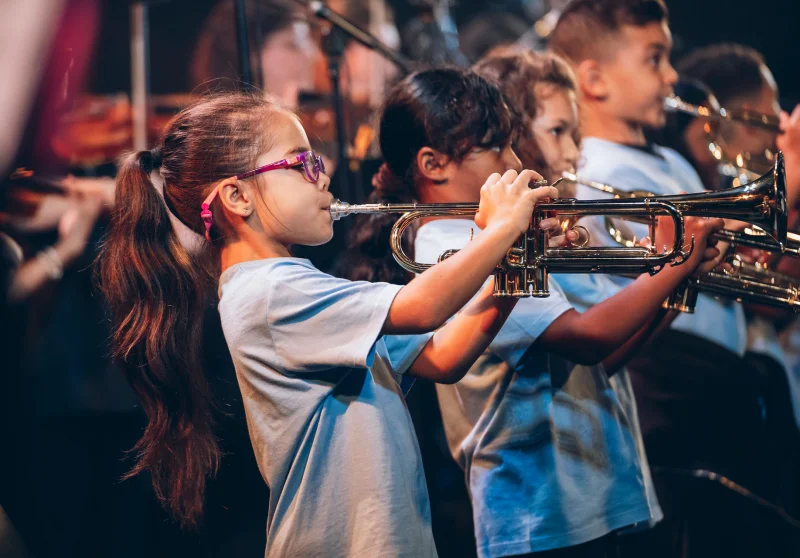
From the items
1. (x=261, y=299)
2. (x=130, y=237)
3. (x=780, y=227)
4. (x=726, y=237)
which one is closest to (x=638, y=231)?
(x=726, y=237)

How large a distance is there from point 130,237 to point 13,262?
3.30ft

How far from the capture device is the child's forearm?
1607mm

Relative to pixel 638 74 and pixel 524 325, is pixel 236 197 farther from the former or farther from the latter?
pixel 638 74

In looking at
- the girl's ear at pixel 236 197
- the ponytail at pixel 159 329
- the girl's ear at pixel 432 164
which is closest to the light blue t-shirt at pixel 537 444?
the girl's ear at pixel 432 164

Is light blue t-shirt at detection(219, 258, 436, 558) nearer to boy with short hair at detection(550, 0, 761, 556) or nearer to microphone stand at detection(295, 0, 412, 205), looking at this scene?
microphone stand at detection(295, 0, 412, 205)

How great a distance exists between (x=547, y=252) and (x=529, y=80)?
0.84 metres

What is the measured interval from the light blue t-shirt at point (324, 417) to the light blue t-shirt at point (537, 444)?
33 centimetres

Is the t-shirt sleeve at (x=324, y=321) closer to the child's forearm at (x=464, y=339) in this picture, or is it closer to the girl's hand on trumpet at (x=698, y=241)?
the child's forearm at (x=464, y=339)

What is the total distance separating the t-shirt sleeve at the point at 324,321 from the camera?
4.87ft

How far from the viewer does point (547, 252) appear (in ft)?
5.51

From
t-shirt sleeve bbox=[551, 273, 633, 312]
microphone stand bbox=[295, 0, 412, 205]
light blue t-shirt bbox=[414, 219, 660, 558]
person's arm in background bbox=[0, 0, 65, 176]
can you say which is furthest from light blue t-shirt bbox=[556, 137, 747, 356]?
person's arm in background bbox=[0, 0, 65, 176]

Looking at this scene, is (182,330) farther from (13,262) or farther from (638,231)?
(638,231)

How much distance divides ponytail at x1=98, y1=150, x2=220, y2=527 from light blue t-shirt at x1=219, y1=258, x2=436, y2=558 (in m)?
0.20

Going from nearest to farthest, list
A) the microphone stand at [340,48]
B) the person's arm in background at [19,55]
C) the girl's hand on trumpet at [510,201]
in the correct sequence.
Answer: the person's arm in background at [19,55] → the girl's hand on trumpet at [510,201] → the microphone stand at [340,48]
